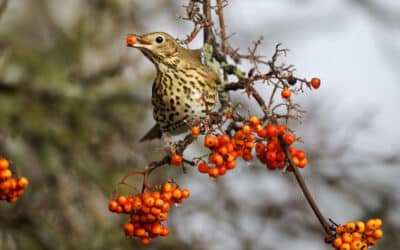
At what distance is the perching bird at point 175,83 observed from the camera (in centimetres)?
306

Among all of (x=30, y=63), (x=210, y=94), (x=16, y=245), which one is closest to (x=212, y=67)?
(x=210, y=94)

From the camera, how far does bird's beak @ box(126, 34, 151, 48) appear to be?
2627mm

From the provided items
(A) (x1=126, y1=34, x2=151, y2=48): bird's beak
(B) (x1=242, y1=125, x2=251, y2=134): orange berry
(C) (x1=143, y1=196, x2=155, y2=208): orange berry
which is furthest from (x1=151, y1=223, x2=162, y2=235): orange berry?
(A) (x1=126, y1=34, x2=151, y2=48): bird's beak

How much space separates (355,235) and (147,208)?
0.64 metres

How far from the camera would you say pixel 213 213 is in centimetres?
493

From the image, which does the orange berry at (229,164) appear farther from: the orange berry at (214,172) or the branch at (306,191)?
the branch at (306,191)

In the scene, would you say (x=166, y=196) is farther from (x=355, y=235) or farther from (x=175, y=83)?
(x=175, y=83)

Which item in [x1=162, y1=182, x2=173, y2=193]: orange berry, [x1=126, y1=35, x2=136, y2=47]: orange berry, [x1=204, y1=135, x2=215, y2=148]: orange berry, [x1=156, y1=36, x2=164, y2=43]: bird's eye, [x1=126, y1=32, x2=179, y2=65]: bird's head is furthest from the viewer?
[x1=156, y1=36, x2=164, y2=43]: bird's eye

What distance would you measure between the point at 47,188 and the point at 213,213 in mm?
1207

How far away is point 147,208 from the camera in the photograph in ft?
6.95

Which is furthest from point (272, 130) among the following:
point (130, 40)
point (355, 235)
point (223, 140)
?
point (130, 40)

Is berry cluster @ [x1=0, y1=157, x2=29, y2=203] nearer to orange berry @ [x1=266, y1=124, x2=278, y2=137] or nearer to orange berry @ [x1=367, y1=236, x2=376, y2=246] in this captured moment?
orange berry @ [x1=266, y1=124, x2=278, y2=137]

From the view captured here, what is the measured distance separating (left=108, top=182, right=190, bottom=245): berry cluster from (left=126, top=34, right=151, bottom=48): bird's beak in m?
0.67

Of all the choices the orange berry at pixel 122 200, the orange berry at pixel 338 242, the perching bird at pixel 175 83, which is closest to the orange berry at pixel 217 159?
the orange berry at pixel 122 200
